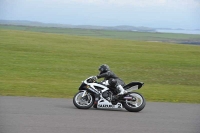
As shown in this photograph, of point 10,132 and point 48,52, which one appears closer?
Answer: point 10,132

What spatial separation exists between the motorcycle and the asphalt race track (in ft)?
0.77

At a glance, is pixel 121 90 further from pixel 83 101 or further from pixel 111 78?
pixel 83 101

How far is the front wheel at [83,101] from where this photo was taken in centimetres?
1373

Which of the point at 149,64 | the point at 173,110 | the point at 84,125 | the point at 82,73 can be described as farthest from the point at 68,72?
the point at 84,125

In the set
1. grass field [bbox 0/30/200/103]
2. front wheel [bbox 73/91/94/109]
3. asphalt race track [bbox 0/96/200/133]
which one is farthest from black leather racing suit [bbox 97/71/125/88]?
grass field [bbox 0/30/200/103]

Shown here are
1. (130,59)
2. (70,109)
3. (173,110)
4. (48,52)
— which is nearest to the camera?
(70,109)

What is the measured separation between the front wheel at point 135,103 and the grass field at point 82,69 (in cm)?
459

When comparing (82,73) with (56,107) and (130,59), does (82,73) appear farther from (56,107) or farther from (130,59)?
(56,107)

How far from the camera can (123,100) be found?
13.8 metres

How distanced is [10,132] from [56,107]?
4800 mm

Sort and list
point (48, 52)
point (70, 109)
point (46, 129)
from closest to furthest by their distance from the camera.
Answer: point (46, 129) → point (70, 109) → point (48, 52)

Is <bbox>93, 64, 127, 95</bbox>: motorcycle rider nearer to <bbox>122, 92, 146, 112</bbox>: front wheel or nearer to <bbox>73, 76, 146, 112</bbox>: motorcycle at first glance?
<bbox>73, 76, 146, 112</bbox>: motorcycle

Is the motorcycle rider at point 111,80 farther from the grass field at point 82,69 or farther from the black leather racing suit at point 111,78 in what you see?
the grass field at point 82,69

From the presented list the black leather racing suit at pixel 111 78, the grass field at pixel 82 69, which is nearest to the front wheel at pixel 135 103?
the black leather racing suit at pixel 111 78
